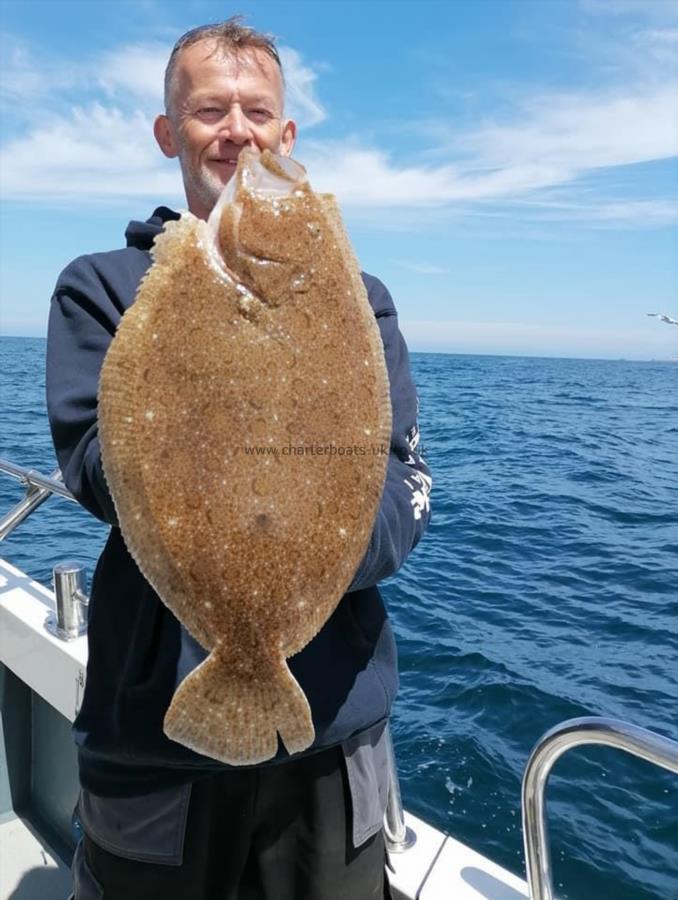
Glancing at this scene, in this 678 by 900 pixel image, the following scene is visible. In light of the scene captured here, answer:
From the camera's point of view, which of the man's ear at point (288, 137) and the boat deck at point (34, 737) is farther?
the boat deck at point (34, 737)

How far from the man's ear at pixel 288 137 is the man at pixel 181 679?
0.33 feet

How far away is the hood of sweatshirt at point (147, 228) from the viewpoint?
222 cm

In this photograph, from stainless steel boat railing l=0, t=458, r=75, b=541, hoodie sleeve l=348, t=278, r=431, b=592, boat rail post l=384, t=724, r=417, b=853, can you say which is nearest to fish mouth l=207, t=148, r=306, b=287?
hoodie sleeve l=348, t=278, r=431, b=592

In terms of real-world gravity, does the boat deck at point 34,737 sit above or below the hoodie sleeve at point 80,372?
below

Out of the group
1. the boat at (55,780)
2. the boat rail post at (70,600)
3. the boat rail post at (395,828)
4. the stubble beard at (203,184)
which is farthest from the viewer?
the boat rail post at (70,600)

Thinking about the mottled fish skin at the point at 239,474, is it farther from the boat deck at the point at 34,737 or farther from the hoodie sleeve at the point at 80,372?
the boat deck at the point at 34,737

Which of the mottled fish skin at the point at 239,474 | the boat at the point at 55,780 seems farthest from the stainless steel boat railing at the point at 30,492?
the mottled fish skin at the point at 239,474

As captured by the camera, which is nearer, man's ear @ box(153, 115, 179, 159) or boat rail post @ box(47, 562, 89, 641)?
man's ear @ box(153, 115, 179, 159)

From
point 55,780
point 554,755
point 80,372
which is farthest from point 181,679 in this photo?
point 55,780

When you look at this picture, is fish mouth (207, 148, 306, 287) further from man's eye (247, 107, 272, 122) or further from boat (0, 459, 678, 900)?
boat (0, 459, 678, 900)

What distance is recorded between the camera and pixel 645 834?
219 inches

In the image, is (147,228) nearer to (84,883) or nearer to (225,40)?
(225,40)

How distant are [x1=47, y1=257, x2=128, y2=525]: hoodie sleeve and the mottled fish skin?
17 cm

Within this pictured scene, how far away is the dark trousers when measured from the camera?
2.01 metres
